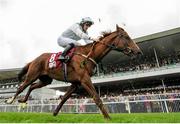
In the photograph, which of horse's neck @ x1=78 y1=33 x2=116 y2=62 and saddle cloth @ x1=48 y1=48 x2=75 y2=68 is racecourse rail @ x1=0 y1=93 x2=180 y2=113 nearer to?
saddle cloth @ x1=48 y1=48 x2=75 y2=68

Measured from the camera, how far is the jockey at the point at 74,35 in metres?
5.83

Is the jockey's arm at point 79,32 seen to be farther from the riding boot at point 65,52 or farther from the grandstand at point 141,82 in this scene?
the grandstand at point 141,82

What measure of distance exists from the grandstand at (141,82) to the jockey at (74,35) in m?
8.85

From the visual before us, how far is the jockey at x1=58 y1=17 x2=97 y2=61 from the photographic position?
5827mm

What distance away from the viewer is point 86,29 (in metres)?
6.16

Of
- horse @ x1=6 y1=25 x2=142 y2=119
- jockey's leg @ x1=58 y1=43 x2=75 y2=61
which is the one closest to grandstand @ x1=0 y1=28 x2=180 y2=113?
horse @ x1=6 y1=25 x2=142 y2=119

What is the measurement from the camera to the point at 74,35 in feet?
20.8

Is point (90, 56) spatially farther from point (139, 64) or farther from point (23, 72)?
point (139, 64)

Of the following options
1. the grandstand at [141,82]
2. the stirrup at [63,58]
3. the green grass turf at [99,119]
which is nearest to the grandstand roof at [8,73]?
the grandstand at [141,82]

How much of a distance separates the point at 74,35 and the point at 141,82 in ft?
84.1

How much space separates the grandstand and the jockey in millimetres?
8852

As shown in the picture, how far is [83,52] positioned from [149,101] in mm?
9543

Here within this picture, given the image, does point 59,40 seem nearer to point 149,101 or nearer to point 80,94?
point 149,101

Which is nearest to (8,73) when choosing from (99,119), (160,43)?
(160,43)
